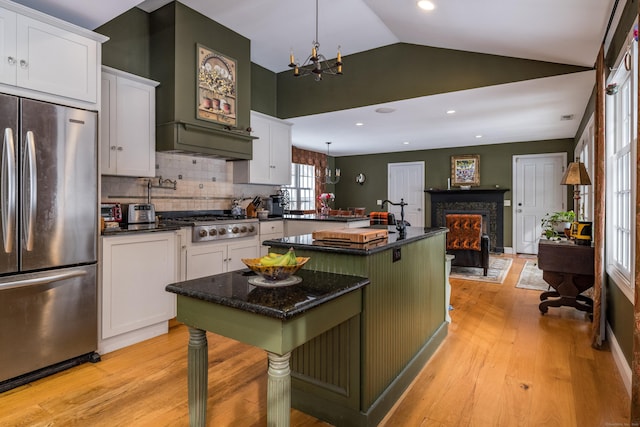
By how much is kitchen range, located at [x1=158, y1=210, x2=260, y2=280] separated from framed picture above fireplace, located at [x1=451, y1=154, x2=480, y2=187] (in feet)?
18.2

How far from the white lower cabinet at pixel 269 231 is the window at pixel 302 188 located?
3.46 m

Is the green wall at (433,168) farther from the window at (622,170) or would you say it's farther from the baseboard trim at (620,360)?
the baseboard trim at (620,360)

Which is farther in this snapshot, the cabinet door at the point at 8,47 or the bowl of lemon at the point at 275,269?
the cabinet door at the point at 8,47

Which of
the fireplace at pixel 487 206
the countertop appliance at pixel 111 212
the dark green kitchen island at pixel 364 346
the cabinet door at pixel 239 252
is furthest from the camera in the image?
the fireplace at pixel 487 206

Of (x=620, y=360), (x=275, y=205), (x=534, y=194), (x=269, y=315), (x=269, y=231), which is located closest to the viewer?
(x=269, y=315)

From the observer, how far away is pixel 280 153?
5.08m

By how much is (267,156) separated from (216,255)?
1.75 metres

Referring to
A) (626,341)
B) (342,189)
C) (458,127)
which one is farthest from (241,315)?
(342,189)

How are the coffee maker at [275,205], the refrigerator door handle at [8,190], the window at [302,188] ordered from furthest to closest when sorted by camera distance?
the window at [302,188]
the coffee maker at [275,205]
the refrigerator door handle at [8,190]

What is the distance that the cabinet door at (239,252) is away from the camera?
3.73 m

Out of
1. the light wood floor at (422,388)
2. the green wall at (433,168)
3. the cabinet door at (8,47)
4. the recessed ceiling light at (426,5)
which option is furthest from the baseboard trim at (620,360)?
the green wall at (433,168)

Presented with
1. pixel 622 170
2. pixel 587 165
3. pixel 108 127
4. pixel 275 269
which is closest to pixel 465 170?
pixel 587 165

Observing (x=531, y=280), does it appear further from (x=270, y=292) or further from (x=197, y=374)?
(x=197, y=374)

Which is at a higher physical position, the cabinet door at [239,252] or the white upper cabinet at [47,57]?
the white upper cabinet at [47,57]
